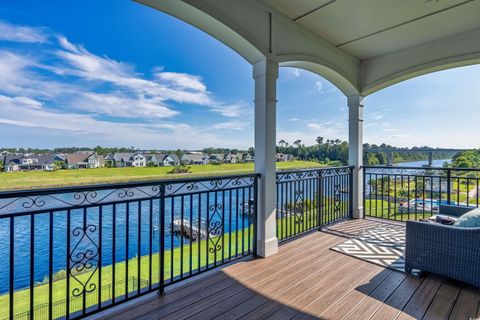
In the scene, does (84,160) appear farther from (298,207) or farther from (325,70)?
(325,70)

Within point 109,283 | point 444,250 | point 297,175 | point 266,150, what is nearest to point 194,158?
point 266,150

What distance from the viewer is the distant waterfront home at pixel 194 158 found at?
11.7 ft

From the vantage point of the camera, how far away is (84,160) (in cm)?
281

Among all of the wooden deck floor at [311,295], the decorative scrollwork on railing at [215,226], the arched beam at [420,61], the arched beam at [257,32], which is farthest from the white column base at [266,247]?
the arched beam at [420,61]

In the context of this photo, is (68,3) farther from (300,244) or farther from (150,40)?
(300,244)

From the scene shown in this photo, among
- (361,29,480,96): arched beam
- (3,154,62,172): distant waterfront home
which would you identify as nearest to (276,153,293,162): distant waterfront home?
(361,29,480,96): arched beam

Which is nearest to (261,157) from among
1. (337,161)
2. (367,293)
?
(367,293)

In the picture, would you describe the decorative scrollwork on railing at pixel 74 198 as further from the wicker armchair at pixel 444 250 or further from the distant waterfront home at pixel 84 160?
the wicker armchair at pixel 444 250

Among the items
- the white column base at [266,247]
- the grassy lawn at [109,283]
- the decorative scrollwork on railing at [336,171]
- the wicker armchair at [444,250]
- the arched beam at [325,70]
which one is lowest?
the grassy lawn at [109,283]

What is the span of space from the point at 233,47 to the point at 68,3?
7487mm

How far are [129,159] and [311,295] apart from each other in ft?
9.19

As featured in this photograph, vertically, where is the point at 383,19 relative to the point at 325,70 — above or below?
above

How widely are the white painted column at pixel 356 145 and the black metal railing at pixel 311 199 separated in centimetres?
11

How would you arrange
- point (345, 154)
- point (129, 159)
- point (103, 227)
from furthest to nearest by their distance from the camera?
point (345, 154) → point (129, 159) → point (103, 227)
